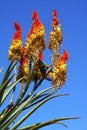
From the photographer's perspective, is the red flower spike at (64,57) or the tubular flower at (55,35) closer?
the red flower spike at (64,57)

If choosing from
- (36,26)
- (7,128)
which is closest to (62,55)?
(36,26)

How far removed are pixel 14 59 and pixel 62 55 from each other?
0.85 m

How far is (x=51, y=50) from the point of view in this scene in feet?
24.8

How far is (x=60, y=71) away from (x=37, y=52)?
0.53 meters

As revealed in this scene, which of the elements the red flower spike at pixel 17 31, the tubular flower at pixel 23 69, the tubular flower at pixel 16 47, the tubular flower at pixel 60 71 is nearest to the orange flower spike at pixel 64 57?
the tubular flower at pixel 60 71

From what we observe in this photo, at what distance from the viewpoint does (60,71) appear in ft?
24.2

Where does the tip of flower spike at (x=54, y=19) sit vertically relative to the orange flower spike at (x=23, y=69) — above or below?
above

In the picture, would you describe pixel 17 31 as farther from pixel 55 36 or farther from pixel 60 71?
pixel 60 71

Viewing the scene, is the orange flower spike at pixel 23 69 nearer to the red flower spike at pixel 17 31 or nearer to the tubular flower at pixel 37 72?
the tubular flower at pixel 37 72

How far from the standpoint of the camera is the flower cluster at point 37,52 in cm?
741

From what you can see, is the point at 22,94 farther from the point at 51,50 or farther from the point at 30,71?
the point at 51,50

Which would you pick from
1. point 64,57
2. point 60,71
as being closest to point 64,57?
point 64,57

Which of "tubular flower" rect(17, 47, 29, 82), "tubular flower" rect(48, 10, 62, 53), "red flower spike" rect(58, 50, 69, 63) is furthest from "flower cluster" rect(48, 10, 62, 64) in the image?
"tubular flower" rect(17, 47, 29, 82)

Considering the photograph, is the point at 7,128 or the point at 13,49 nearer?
the point at 7,128
